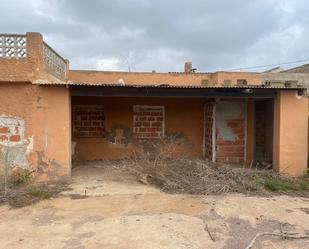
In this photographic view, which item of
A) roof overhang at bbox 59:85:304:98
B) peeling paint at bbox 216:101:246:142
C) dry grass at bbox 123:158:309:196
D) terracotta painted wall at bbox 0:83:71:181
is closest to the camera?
dry grass at bbox 123:158:309:196

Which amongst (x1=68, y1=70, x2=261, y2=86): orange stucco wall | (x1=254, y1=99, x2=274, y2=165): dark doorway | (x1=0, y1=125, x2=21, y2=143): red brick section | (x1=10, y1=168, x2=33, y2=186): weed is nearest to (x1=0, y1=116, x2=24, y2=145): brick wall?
(x1=0, y1=125, x2=21, y2=143): red brick section

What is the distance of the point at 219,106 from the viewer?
10562 mm

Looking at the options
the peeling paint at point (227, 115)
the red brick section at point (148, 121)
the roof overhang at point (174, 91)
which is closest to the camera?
the roof overhang at point (174, 91)

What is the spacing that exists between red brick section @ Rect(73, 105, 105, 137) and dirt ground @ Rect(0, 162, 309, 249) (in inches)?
144

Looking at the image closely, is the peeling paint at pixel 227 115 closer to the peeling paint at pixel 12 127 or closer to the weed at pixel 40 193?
the weed at pixel 40 193

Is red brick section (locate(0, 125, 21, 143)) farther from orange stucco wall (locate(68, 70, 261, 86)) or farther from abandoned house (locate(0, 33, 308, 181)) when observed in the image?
orange stucco wall (locate(68, 70, 261, 86))

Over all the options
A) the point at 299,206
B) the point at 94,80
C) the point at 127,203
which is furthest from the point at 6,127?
the point at 299,206

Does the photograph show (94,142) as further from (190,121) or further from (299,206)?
(299,206)

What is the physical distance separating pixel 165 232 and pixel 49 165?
4222 mm

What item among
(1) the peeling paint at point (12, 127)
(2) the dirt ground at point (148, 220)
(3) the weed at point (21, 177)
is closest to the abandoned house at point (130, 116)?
(1) the peeling paint at point (12, 127)

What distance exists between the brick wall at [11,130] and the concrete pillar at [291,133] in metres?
6.85

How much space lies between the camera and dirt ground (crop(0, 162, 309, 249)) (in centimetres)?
486

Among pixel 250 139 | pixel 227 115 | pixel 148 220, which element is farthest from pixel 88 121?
pixel 148 220

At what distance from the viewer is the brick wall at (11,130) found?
312 inches
